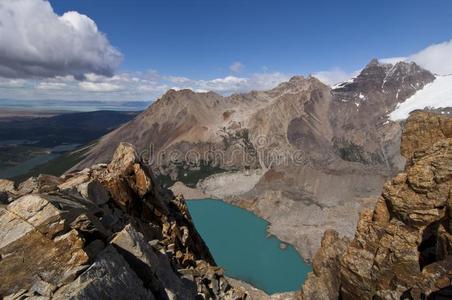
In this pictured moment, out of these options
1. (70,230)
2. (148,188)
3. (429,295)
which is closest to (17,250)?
(70,230)

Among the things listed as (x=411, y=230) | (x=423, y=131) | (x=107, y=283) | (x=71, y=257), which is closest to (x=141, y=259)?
(x=107, y=283)

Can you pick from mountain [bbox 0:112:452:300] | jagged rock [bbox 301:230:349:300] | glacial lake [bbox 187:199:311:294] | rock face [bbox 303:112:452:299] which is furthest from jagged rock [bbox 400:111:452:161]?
glacial lake [bbox 187:199:311:294]

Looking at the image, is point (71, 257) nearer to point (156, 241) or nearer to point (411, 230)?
point (156, 241)

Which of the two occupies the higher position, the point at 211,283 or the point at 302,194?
the point at 211,283

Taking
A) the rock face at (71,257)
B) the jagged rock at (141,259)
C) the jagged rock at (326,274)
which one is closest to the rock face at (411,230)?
the jagged rock at (326,274)

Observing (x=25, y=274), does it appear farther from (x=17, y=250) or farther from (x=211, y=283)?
(x=211, y=283)

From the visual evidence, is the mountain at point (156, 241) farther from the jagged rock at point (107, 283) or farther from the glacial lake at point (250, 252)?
the glacial lake at point (250, 252)
